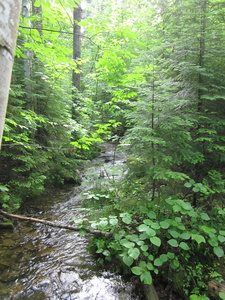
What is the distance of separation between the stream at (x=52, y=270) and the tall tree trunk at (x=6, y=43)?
10.4ft

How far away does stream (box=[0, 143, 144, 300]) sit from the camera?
9.23 feet

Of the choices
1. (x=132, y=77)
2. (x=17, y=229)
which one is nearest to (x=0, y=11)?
(x=132, y=77)

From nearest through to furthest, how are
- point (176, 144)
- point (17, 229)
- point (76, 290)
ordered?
point (76, 290) → point (176, 144) → point (17, 229)

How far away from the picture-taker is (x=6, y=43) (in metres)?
0.65

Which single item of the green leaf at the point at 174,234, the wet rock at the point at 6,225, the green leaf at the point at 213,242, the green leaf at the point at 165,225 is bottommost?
the wet rock at the point at 6,225

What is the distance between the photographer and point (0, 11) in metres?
0.65

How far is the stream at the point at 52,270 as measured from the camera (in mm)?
2812

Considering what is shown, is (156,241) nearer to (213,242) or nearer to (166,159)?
(213,242)

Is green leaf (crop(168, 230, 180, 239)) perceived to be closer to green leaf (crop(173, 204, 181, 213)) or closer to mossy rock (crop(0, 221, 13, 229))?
green leaf (crop(173, 204, 181, 213))

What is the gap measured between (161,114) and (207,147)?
108cm

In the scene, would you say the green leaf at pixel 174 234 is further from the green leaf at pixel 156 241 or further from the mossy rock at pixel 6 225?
the mossy rock at pixel 6 225

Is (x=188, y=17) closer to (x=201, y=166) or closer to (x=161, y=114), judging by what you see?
(x=161, y=114)

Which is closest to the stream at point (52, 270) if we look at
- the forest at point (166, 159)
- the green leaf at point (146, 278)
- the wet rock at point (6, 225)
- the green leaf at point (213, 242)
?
the wet rock at point (6, 225)

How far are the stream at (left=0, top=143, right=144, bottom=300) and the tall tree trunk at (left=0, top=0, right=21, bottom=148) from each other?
316cm
